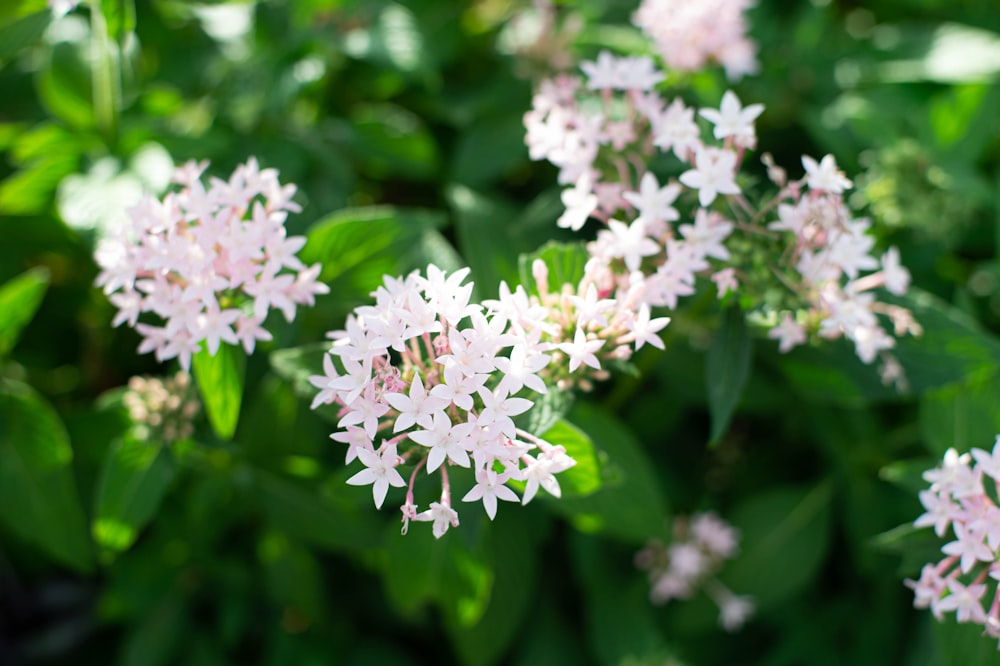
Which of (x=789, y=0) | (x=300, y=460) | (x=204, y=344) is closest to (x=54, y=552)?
(x=300, y=460)

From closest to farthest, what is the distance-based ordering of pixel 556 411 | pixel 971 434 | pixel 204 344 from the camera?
pixel 556 411
pixel 204 344
pixel 971 434

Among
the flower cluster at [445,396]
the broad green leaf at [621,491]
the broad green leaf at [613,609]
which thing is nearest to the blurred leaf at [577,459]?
the flower cluster at [445,396]

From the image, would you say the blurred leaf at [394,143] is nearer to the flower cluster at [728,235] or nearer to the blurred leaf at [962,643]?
the flower cluster at [728,235]

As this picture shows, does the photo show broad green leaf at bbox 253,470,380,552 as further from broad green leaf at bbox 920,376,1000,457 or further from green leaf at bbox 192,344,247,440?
broad green leaf at bbox 920,376,1000,457

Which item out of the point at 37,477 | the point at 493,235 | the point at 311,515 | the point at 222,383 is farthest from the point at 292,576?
the point at 493,235

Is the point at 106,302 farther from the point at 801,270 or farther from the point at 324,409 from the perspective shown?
the point at 801,270

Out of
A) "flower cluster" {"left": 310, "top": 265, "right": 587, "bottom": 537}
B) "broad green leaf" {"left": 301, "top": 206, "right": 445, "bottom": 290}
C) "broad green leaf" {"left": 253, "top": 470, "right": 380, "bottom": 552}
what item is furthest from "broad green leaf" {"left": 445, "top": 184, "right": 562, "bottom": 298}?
"broad green leaf" {"left": 253, "top": 470, "right": 380, "bottom": 552}

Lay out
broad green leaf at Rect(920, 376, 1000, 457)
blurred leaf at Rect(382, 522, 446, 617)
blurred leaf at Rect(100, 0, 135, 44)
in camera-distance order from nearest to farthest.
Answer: blurred leaf at Rect(100, 0, 135, 44)
broad green leaf at Rect(920, 376, 1000, 457)
blurred leaf at Rect(382, 522, 446, 617)
